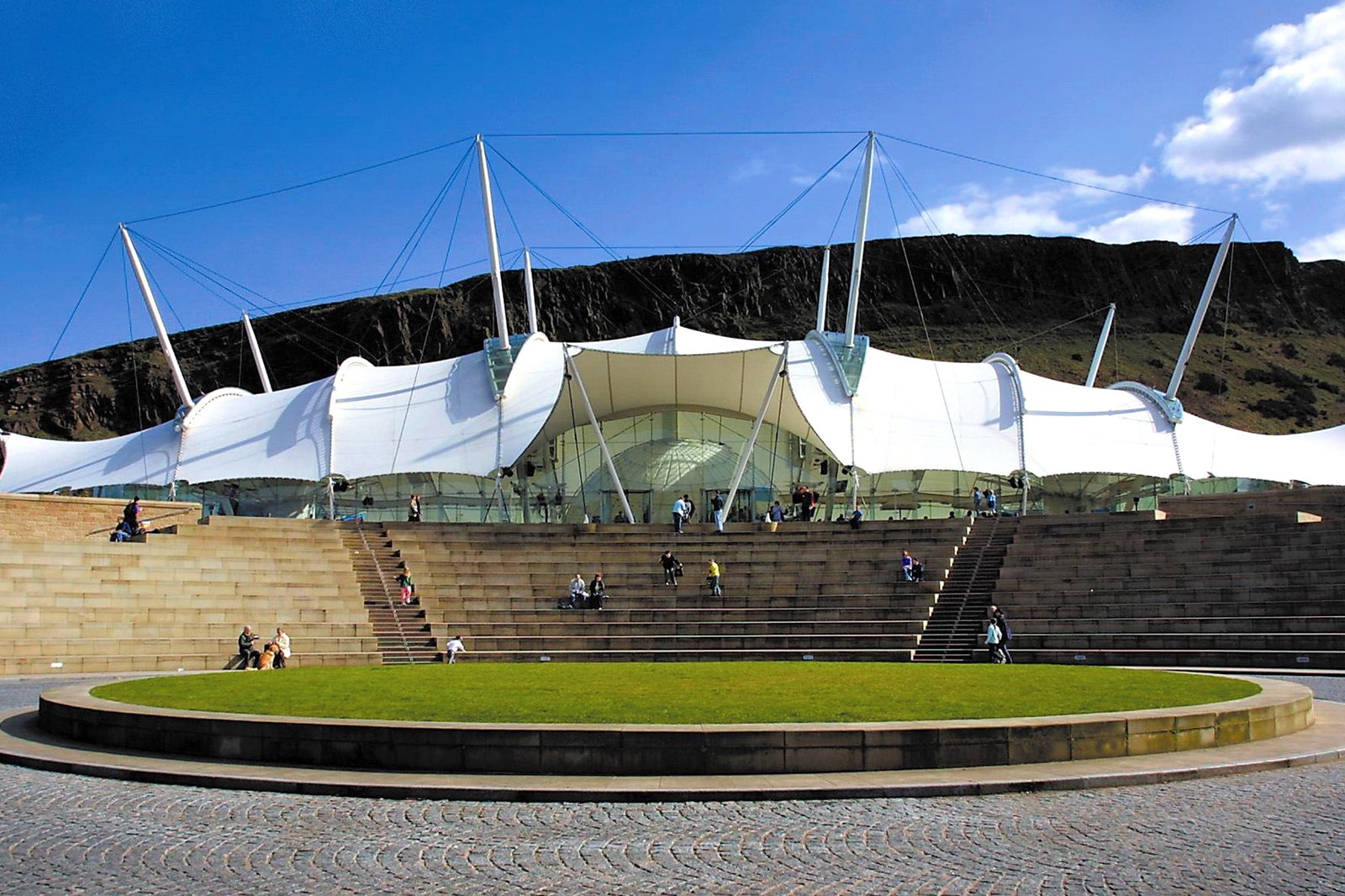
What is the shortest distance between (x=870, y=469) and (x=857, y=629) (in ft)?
50.4

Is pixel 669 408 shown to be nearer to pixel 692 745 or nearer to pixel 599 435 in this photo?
pixel 599 435

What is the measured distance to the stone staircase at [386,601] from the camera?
77.1 feet

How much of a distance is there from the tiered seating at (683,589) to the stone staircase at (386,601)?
0.45m

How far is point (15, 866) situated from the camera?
7.04 metres

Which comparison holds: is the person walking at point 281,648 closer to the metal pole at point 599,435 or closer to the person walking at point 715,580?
the person walking at point 715,580

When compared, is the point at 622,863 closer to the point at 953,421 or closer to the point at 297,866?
the point at 297,866

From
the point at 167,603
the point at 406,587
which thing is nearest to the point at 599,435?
the point at 406,587

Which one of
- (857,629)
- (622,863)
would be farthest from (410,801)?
(857,629)

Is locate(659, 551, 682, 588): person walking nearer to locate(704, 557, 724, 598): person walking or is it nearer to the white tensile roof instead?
locate(704, 557, 724, 598): person walking

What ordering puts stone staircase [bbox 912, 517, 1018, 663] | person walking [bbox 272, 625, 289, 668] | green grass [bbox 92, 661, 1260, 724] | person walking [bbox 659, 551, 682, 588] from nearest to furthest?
1. green grass [bbox 92, 661, 1260, 724]
2. person walking [bbox 272, 625, 289, 668]
3. stone staircase [bbox 912, 517, 1018, 663]
4. person walking [bbox 659, 551, 682, 588]

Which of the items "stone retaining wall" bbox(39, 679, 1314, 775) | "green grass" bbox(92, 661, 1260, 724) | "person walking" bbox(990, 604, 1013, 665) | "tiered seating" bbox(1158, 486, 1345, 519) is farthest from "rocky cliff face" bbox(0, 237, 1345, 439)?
"stone retaining wall" bbox(39, 679, 1314, 775)

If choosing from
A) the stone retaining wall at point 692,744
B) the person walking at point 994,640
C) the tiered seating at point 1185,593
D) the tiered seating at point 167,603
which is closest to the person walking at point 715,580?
the tiered seating at point 1185,593

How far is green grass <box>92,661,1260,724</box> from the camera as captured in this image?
11273 mm

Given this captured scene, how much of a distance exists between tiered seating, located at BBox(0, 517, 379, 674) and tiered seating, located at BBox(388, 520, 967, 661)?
2.36 m
